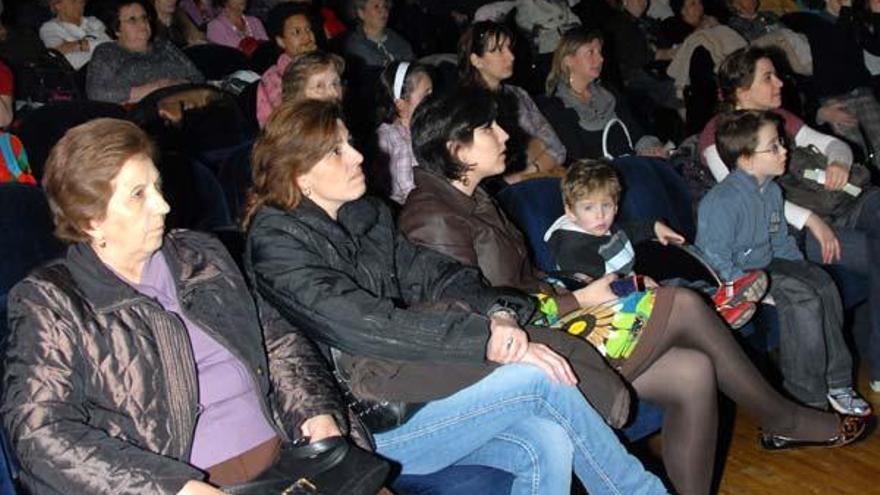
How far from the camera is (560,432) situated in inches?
82.3

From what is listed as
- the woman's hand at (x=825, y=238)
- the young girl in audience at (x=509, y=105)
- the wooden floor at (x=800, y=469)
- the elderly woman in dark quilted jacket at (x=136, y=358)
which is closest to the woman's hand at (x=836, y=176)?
the woman's hand at (x=825, y=238)

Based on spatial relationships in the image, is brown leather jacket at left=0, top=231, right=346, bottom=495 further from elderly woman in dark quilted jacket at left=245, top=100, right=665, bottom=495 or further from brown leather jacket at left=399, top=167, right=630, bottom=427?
brown leather jacket at left=399, top=167, right=630, bottom=427

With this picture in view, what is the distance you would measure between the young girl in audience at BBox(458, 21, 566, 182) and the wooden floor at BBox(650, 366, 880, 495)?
4.37ft

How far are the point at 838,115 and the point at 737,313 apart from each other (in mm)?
2083

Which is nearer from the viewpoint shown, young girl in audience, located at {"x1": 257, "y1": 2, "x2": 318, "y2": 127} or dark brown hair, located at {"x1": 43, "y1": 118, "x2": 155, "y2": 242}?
dark brown hair, located at {"x1": 43, "y1": 118, "x2": 155, "y2": 242}

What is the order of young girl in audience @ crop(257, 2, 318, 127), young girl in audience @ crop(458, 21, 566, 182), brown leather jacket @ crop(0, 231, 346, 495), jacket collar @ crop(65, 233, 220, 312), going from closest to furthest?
brown leather jacket @ crop(0, 231, 346, 495)
jacket collar @ crop(65, 233, 220, 312)
young girl in audience @ crop(458, 21, 566, 182)
young girl in audience @ crop(257, 2, 318, 127)

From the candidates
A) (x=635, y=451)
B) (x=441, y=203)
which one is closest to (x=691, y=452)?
(x=635, y=451)

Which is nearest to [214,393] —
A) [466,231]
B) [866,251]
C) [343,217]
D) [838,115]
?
[343,217]

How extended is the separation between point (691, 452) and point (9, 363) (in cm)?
149

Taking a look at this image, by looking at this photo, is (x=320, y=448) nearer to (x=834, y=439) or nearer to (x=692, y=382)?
(x=692, y=382)

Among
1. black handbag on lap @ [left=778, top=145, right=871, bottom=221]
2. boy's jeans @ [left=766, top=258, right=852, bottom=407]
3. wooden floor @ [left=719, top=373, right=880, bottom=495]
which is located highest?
black handbag on lap @ [left=778, top=145, right=871, bottom=221]

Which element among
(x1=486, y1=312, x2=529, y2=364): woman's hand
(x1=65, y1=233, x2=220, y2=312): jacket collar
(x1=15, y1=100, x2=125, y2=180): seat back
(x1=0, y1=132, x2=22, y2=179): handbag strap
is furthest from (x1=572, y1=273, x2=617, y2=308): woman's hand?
(x1=0, y1=132, x2=22, y2=179): handbag strap

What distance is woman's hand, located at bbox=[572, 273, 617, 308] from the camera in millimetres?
2488

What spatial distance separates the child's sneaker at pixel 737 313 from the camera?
8.96 ft
